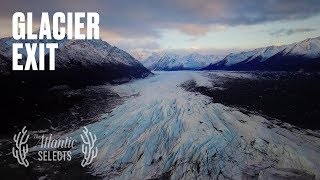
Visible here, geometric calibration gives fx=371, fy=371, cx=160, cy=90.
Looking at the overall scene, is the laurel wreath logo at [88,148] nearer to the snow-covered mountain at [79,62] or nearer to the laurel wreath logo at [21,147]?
the laurel wreath logo at [21,147]

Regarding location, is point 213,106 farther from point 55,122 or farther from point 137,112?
point 55,122

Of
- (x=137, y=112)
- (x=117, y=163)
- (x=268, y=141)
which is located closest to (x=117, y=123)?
(x=137, y=112)

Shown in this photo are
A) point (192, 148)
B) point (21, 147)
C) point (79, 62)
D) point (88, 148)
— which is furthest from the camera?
point (79, 62)

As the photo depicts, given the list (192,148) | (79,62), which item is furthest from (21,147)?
(79,62)

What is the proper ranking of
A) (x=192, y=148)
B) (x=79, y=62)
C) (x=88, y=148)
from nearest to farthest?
(x=192, y=148), (x=88, y=148), (x=79, y=62)

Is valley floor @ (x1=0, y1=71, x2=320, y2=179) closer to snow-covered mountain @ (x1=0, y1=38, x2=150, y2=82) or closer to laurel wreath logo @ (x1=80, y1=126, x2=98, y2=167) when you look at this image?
laurel wreath logo @ (x1=80, y1=126, x2=98, y2=167)

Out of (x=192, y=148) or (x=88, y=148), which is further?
(x=88, y=148)

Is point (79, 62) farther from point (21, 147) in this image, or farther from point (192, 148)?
point (192, 148)

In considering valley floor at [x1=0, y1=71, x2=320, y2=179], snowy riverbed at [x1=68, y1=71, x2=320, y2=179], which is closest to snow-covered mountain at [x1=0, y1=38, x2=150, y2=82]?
valley floor at [x1=0, y1=71, x2=320, y2=179]

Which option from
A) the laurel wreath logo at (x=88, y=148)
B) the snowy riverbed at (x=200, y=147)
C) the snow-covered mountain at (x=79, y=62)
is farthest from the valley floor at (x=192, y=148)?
the snow-covered mountain at (x=79, y=62)
